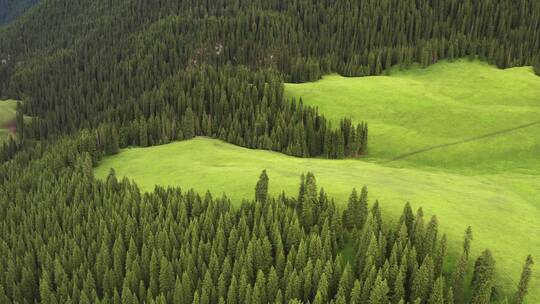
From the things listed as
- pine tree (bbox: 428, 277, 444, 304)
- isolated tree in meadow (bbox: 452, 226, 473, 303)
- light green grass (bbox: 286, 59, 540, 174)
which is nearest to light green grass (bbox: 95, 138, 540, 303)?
isolated tree in meadow (bbox: 452, 226, 473, 303)

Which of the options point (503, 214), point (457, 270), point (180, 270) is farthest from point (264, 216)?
point (503, 214)

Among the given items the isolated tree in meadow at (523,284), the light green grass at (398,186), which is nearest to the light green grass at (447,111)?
the light green grass at (398,186)

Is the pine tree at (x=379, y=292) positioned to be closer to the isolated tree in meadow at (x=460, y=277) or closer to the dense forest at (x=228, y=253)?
the dense forest at (x=228, y=253)

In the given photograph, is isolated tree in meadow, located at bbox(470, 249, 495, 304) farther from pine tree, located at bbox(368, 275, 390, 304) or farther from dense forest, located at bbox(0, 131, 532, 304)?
pine tree, located at bbox(368, 275, 390, 304)

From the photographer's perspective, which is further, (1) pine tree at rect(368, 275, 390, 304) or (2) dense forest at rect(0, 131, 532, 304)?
(2) dense forest at rect(0, 131, 532, 304)

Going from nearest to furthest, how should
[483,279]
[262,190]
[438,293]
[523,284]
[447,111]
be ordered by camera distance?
[523,284] < [438,293] < [483,279] < [262,190] < [447,111]

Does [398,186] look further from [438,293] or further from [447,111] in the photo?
[447,111]

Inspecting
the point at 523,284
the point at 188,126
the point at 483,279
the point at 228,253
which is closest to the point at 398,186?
the point at 483,279
